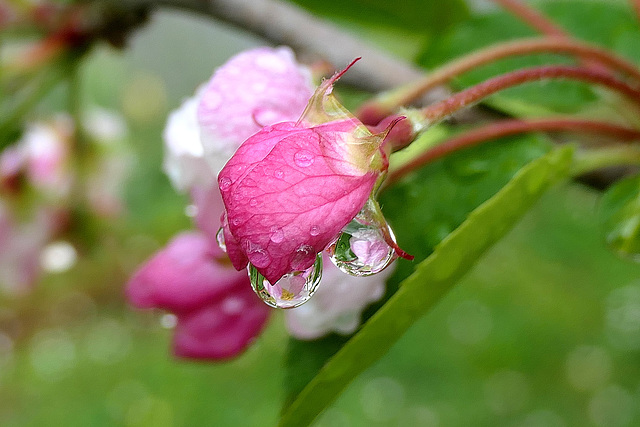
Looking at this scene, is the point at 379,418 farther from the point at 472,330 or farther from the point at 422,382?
the point at 472,330

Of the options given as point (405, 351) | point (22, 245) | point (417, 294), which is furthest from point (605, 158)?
point (405, 351)

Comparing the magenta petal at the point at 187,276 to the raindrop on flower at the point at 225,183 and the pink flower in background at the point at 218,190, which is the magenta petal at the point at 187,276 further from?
the raindrop on flower at the point at 225,183

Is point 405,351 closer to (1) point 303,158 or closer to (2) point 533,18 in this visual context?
(2) point 533,18

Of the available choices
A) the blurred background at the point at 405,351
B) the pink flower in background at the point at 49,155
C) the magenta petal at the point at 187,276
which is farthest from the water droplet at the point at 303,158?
the blurred background at the point at 405,351

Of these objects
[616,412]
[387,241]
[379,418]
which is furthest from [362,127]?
[616,412]

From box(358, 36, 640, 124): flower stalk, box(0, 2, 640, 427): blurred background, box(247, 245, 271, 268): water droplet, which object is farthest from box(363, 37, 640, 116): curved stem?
box(0, 2, 640, 427): blurred background
